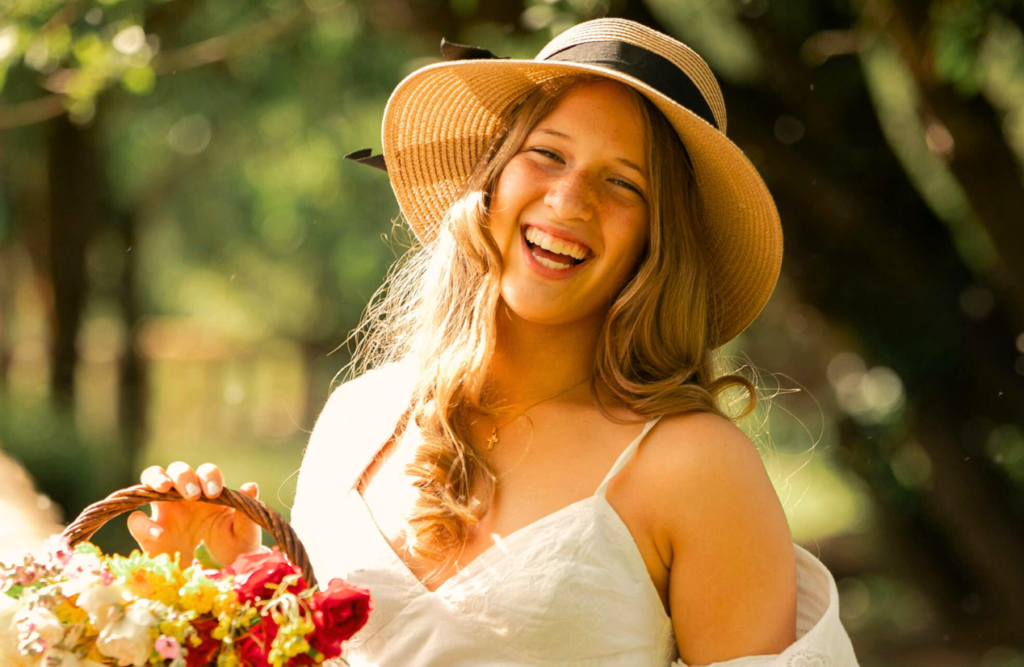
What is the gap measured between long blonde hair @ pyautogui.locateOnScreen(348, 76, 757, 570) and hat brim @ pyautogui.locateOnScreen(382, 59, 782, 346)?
0.16ft

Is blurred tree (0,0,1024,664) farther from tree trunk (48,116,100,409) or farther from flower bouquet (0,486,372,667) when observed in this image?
flower bouquet (0,486,372,667)

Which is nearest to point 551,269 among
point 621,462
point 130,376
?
point 621,462

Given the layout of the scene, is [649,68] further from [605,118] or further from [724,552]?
[724,552]

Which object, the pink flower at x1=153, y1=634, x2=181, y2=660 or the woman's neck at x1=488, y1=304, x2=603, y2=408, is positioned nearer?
the pink flower at x1=153, y1=634, x2=181, y2=660

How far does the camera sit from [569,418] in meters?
2.26

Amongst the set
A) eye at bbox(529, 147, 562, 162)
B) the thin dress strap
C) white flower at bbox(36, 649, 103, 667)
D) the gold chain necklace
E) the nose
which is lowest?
the thin dress strap

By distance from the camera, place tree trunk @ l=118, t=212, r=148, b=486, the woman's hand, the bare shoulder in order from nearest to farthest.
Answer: the bare shoulder < the woman's hand < tree trunk @ l=118, t=212, r=148, b=486

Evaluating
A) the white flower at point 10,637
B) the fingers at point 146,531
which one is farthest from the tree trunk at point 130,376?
the white flower at point 10,637

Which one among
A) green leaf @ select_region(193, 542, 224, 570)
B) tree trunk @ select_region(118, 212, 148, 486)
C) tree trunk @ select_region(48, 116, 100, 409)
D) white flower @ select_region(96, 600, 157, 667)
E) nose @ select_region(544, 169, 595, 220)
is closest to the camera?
white flower @ select_region(96, 600, 157, 667)

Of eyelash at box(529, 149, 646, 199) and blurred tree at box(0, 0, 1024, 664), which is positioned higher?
eyelash at box(529, 149, 646, 199)

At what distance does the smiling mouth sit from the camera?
217 centimetres

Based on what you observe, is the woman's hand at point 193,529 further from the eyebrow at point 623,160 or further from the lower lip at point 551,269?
the eyebrow at point 623,160

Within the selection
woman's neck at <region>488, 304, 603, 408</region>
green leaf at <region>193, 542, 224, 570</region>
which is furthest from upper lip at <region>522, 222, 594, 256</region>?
green leaf at <region>193, 542, 224, 570</region>

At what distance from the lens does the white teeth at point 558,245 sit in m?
2.16
